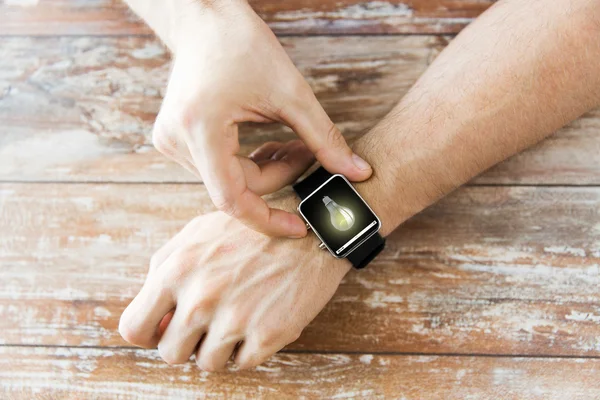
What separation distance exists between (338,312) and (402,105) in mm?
439

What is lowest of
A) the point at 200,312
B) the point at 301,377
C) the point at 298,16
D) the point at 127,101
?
the point at 301,377

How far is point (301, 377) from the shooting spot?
1.06 meters

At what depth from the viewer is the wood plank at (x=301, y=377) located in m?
1.04

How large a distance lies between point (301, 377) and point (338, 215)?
1.17 feet

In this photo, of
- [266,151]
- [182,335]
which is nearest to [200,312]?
[182,335]

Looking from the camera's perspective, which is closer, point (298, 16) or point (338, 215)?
point (338, 215)

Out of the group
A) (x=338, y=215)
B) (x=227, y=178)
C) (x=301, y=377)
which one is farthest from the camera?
(x=301, y=377)

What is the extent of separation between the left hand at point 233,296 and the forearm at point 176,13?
0.37 meters

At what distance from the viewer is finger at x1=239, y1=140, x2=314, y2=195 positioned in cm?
94

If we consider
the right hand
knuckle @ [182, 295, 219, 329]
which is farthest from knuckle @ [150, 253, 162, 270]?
the right hand

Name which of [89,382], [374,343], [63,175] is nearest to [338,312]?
[374,343]

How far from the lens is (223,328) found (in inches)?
38.0

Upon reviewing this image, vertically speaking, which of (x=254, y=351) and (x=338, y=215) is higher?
(x=338, y=215)

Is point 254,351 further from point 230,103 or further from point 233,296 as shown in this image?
point 230,103
